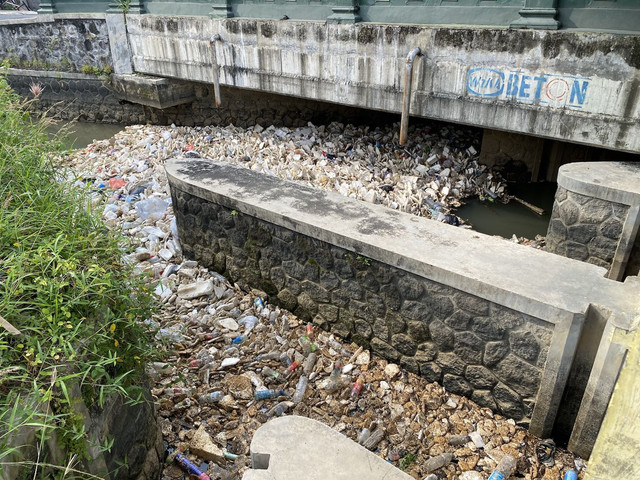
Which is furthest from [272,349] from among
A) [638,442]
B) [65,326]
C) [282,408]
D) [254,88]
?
[254,88]

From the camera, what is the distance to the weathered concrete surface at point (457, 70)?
555 cm

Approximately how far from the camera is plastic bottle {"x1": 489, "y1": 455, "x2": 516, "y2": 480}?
124 inches

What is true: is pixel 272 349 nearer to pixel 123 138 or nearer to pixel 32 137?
pixel 32 137

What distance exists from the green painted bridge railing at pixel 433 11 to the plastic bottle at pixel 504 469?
5096 millimetres


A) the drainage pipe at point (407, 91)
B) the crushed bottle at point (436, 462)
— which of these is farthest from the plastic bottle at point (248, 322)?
the drainage pipe at point (407, 91)

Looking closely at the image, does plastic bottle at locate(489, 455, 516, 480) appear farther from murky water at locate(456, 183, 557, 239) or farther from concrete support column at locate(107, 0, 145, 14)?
concrete support column at locate(107, 0, 145, 14)

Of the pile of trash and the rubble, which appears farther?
the pile of trash

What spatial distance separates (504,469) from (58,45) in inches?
527

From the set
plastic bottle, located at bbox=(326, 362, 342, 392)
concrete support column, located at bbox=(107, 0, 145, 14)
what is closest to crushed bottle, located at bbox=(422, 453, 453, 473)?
plastic bottle, located at bbox=(326, 362, 342, 392)

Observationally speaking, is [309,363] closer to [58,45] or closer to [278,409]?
[278,409]

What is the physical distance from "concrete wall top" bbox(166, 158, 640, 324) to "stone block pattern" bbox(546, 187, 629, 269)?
1.69 meters

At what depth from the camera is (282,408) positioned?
3799 mm

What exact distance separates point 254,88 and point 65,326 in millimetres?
7435

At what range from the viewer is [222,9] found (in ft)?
29.2
